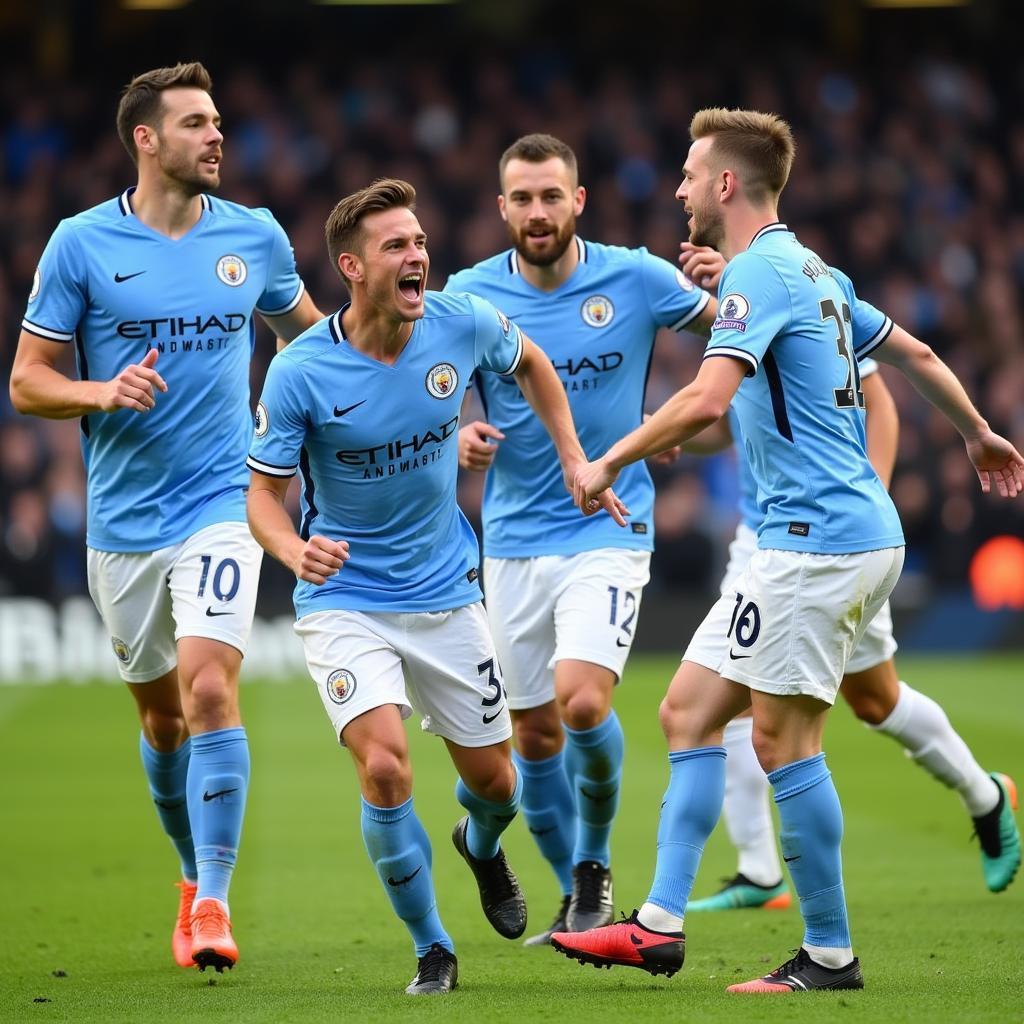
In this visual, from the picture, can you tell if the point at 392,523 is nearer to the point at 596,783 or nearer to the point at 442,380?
the point at 442,380

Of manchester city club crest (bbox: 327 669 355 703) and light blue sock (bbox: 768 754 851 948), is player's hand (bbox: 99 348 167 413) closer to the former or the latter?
manchester city club crest (bbox: 327 669 355 703)

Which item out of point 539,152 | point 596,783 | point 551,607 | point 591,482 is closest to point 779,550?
point 591,482

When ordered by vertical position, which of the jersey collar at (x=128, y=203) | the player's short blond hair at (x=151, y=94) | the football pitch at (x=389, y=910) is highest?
the player's short blond hair at (x=151, y=94)

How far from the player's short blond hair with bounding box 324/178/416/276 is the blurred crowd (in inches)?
498

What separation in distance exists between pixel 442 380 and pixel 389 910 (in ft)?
8.43

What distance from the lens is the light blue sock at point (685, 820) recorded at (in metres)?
5.24

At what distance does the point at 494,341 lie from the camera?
591cm

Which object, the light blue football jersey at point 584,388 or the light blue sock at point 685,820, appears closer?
the light blue sock at point 685,820

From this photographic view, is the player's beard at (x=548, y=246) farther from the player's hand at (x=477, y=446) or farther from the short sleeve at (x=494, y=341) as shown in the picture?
the short sleeve at (x=494, y=341)

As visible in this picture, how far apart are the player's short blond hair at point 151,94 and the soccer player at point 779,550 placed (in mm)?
2025

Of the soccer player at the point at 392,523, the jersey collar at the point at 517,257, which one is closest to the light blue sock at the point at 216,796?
the soccer player at the point at 392,523

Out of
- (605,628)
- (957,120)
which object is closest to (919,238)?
(957,120)

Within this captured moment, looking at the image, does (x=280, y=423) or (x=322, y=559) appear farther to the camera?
(x=280, y=423)

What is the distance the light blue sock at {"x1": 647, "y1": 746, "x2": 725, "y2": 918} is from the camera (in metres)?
5.24
